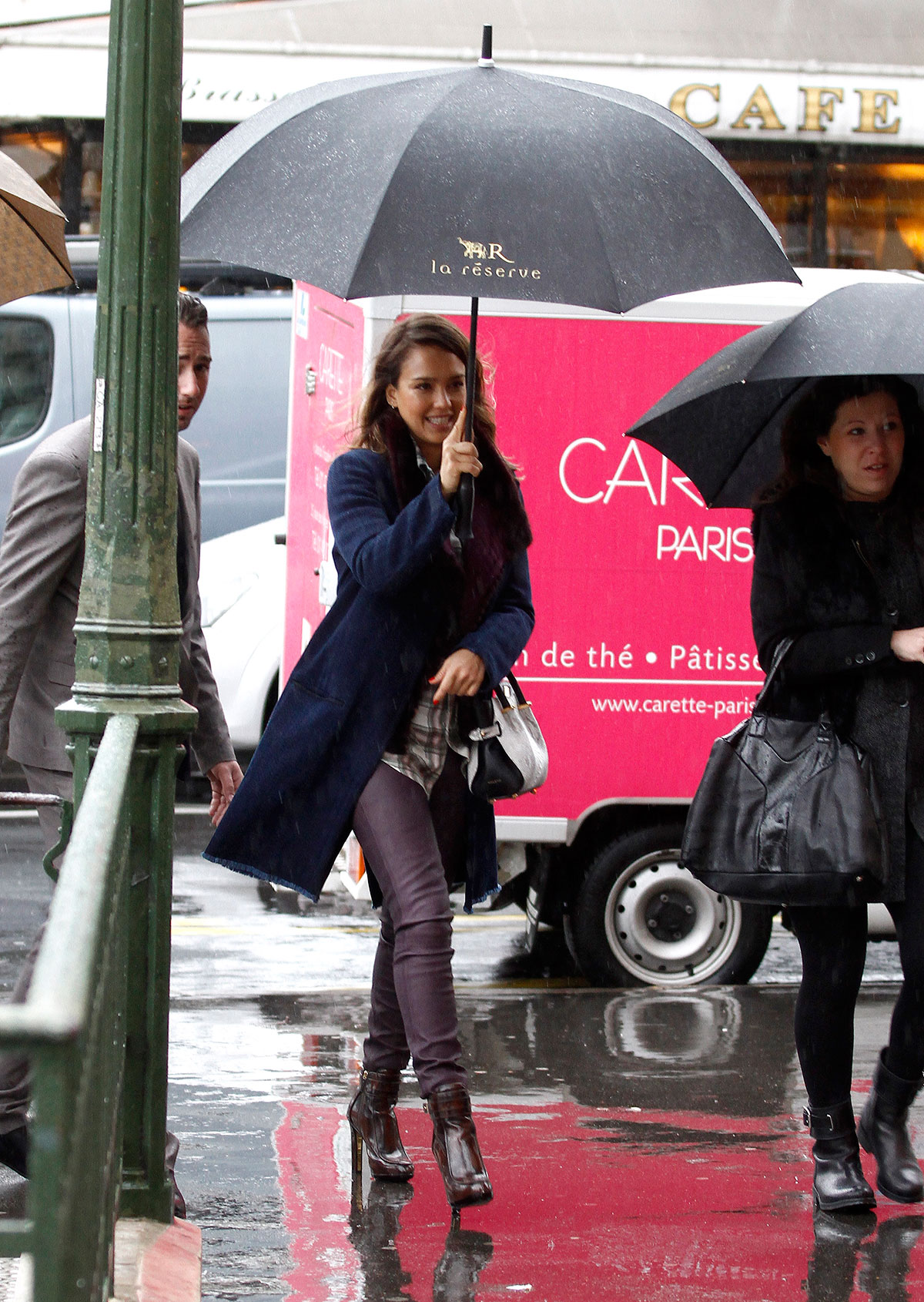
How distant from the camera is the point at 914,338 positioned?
12.6ft

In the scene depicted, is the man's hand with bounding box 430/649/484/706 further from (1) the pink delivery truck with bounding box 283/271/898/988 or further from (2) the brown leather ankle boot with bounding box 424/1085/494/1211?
(1) the pink delivery truck with bounding box 283/271/898/988

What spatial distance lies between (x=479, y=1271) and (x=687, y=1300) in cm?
42

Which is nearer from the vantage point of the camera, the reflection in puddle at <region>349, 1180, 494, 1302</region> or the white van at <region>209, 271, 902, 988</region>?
the reflection in puddle at <region>349, 1180, 494, 1302</region>

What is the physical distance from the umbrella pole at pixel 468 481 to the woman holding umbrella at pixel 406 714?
0.09ft

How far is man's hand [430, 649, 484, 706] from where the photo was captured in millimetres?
3758

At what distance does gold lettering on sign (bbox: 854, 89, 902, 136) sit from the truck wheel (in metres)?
8.73

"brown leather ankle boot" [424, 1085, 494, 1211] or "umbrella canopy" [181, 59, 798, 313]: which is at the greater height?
"umbrella canopy" [181, 59, 798, 313]

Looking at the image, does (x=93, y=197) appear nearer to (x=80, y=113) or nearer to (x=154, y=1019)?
(x=80, y=113)

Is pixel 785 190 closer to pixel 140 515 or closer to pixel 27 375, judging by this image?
pixel 27 375

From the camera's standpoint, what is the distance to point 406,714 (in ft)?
12.7

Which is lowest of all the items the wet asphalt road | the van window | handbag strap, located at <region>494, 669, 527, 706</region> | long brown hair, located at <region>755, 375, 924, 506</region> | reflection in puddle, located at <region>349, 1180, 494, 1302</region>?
the wet asphalt road

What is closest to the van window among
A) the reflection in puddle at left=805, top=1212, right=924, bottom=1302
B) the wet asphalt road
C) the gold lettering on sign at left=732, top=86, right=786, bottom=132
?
the gold lettering on sign at left=732, top=86, right=786, bottom=132

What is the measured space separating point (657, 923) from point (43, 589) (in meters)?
3.32

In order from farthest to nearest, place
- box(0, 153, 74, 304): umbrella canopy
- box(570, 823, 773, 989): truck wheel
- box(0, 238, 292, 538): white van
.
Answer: box(0, 238, 292, 538): white van, box(570, 823, 773, 989): truck wheel, box(0, 153, 74, 304): umbrella canopy
